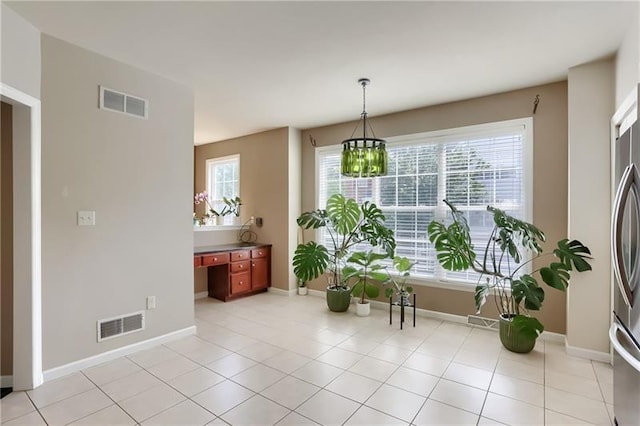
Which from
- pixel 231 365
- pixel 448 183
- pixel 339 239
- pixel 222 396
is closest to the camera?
pixel 222 396

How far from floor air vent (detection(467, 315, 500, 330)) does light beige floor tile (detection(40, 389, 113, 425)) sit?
3542 millimetres

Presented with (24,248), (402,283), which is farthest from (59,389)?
(402,283)

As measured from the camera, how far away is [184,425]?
1994mm

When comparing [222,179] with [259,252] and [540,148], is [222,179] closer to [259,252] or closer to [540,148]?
[259,252]

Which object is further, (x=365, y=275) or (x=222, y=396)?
(x=365, y=275)

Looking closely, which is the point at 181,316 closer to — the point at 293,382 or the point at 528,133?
the point at 293,382

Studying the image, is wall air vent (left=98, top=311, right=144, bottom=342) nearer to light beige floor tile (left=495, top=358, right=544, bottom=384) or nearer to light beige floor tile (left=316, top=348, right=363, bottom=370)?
light beige floor tile (left=316, top=348, right=363, bottom=370)

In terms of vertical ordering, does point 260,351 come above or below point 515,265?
below

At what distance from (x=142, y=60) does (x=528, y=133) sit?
12.8ft

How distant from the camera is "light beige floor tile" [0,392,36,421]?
6.88ft

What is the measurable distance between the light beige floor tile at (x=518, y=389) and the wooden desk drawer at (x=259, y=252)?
141 inches

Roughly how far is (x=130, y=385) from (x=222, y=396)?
755 mm

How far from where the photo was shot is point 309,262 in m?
4.13

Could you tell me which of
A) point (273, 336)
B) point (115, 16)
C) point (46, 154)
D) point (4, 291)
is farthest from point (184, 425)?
point (115, 16)
